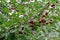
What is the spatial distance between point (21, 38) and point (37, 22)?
0.68ft

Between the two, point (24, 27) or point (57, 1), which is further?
point (57, 1)

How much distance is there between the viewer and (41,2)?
172cm

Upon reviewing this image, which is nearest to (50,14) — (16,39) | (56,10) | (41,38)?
(56,10)

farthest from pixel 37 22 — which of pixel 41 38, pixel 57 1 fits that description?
pixel 57 1

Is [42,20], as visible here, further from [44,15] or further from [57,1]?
[57,1]

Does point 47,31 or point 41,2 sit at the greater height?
point 41,2

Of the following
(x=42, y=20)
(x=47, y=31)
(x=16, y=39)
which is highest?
(x=42, y=20)

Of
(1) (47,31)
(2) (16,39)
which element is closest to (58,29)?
(1) (47,31)

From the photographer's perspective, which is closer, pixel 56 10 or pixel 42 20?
pixel 42 20

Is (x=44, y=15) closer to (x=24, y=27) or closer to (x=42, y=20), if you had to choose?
(x=42, y=20)

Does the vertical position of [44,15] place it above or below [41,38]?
above

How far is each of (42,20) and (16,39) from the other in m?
0.32

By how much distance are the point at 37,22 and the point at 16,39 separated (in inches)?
10.1

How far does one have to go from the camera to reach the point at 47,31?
5.24ft
